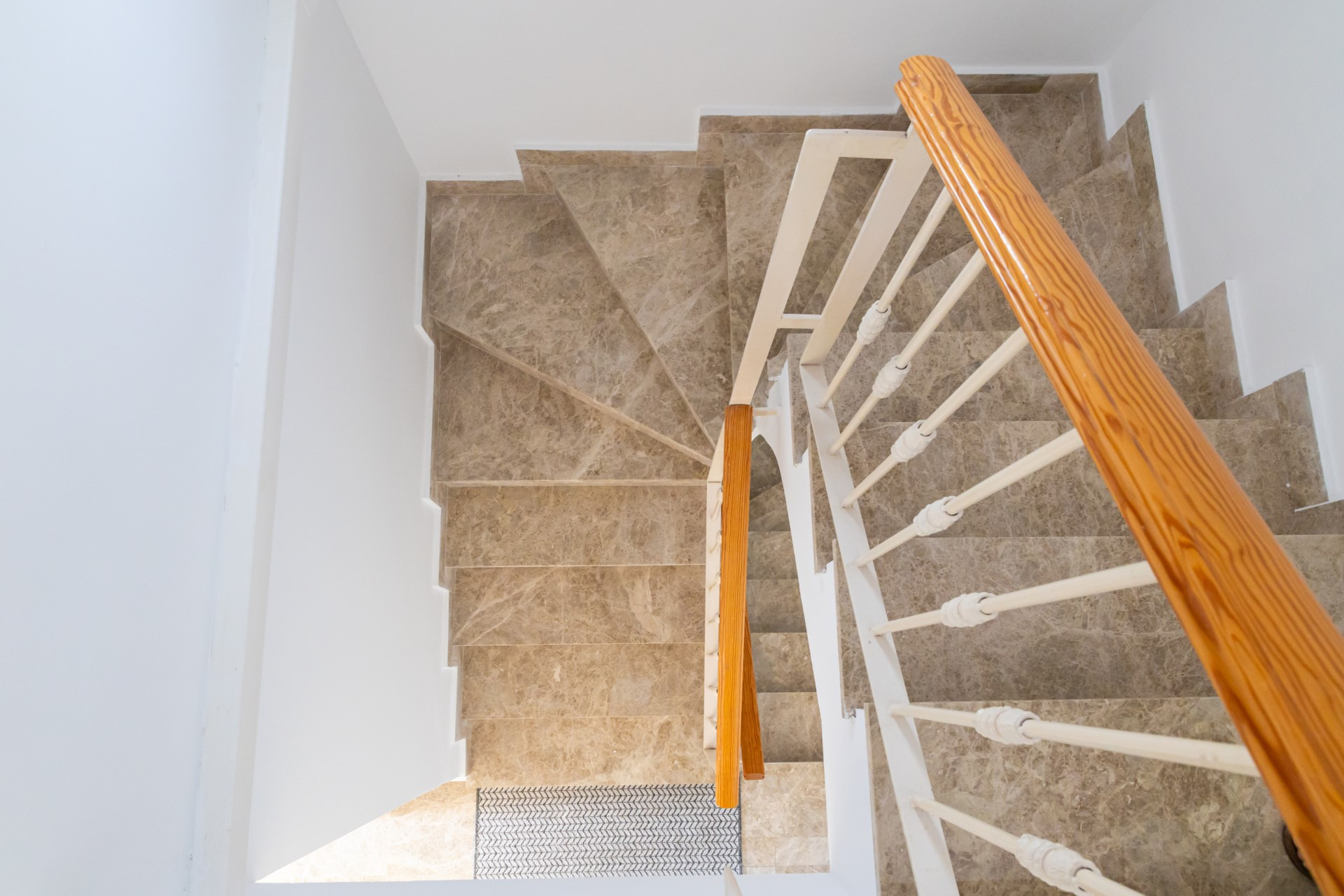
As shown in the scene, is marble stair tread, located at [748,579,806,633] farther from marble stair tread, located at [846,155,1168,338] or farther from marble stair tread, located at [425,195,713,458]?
marble stair tread, located at [846,155,1168,338]

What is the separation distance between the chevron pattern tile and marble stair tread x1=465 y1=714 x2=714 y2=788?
0.15 m

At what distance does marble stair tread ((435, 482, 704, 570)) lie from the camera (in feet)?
12.2

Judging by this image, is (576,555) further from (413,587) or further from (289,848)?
(289,848)

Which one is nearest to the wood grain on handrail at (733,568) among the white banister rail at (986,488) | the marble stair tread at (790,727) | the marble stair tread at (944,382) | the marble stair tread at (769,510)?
the marble stair tread at (944,382)

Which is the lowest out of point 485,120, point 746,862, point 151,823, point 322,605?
point 746,862

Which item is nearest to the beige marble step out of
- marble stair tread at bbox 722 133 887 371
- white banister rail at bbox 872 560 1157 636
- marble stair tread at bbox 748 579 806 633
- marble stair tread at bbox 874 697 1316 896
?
marble stair tread at bbox 748 579 806 633

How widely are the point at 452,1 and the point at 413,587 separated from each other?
1.98 metres

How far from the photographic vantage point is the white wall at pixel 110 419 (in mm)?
1139

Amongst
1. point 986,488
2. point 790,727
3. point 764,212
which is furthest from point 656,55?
point 790,727

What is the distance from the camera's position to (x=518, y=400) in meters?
3.72

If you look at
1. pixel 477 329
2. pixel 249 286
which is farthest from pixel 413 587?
pixel 249 286

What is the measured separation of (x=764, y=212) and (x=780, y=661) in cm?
185

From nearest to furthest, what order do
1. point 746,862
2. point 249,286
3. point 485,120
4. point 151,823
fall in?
point 151,823 → point 249,286 → point 485,120 → point 746,862

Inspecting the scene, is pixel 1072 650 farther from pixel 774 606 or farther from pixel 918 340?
pixel 774 606
